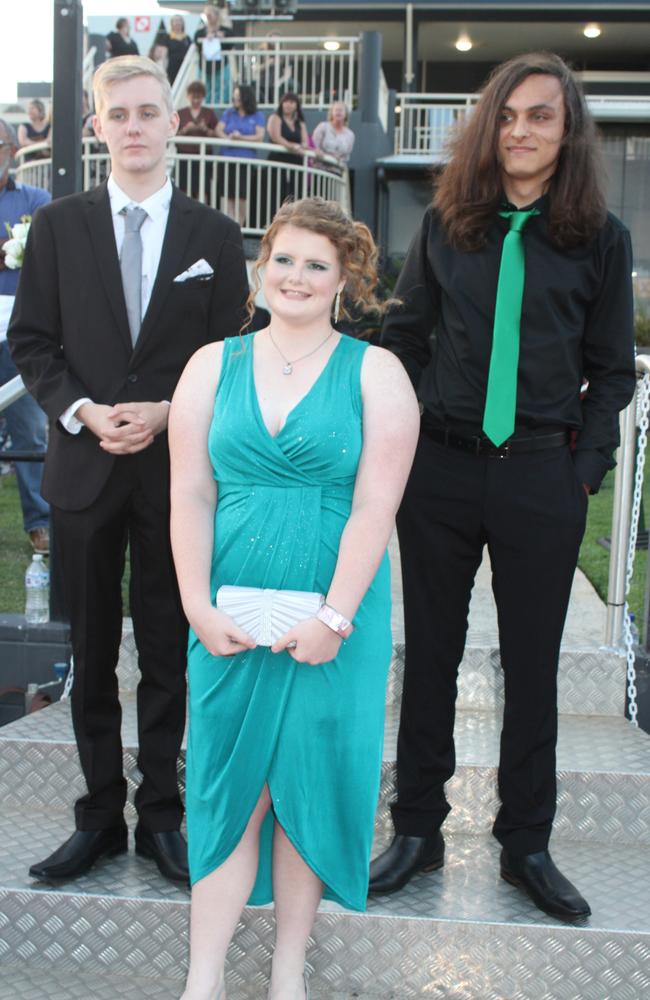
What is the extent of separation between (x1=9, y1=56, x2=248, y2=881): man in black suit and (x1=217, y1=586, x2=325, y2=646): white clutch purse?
0.60 metres

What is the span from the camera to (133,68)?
275 cm

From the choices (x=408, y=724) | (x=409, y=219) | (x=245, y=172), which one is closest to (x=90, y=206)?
(x=408, y=724)

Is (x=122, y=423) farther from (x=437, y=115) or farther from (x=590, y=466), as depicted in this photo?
(x=437, y=115)

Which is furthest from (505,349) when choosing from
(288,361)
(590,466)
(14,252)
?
(14,252)

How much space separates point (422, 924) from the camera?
267 centimetres

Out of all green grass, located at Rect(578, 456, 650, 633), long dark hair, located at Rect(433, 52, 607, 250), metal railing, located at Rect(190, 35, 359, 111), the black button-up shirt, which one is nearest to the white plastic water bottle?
the black button-up shirt

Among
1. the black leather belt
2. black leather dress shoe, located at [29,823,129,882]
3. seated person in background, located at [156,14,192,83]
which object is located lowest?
black leather dress shoe, located at [29,823,129,882]

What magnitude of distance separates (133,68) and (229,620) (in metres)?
1.44

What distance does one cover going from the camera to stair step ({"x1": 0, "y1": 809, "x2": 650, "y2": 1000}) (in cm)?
265

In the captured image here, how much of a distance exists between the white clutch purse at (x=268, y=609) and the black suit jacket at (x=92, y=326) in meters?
0.64

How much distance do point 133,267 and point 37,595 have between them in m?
1.73

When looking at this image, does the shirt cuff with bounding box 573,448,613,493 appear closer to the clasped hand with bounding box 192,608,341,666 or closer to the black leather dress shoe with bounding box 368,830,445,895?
the clasped hand with bounding box 192,608,341,666

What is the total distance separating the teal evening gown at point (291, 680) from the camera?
229cm

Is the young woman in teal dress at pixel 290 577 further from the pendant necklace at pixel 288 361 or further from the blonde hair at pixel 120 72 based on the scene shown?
the blonde hair at pixel 120 72
